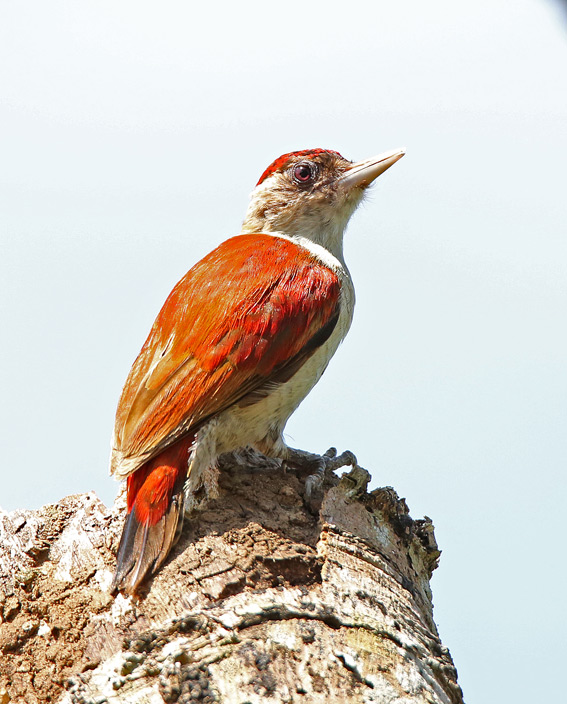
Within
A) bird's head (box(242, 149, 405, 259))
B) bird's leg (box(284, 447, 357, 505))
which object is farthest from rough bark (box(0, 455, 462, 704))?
bird's head (box(242, 149, 405, 259))

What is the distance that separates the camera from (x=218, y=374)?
4145 millimetres

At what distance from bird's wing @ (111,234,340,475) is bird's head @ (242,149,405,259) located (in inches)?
40.8

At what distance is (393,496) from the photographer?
3.96 metres

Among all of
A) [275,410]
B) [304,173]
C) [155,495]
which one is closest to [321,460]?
[275,410]

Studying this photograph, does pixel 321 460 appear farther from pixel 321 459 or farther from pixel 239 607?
pixel 239 607

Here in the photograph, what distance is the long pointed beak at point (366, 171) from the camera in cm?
584

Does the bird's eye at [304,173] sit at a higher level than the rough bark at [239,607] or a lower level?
higher

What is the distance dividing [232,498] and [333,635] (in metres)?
1.07

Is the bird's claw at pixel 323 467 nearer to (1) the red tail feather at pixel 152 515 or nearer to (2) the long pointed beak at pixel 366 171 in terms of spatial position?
(1) the red tail feather at pixel 152 515

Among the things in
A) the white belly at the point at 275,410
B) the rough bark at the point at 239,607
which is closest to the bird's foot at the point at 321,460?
the white belly at the point at 275,410

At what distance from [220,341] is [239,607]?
61.5 inches

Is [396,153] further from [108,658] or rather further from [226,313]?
[108,658]

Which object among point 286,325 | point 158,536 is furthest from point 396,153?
point 158,536

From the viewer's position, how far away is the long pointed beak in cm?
584
